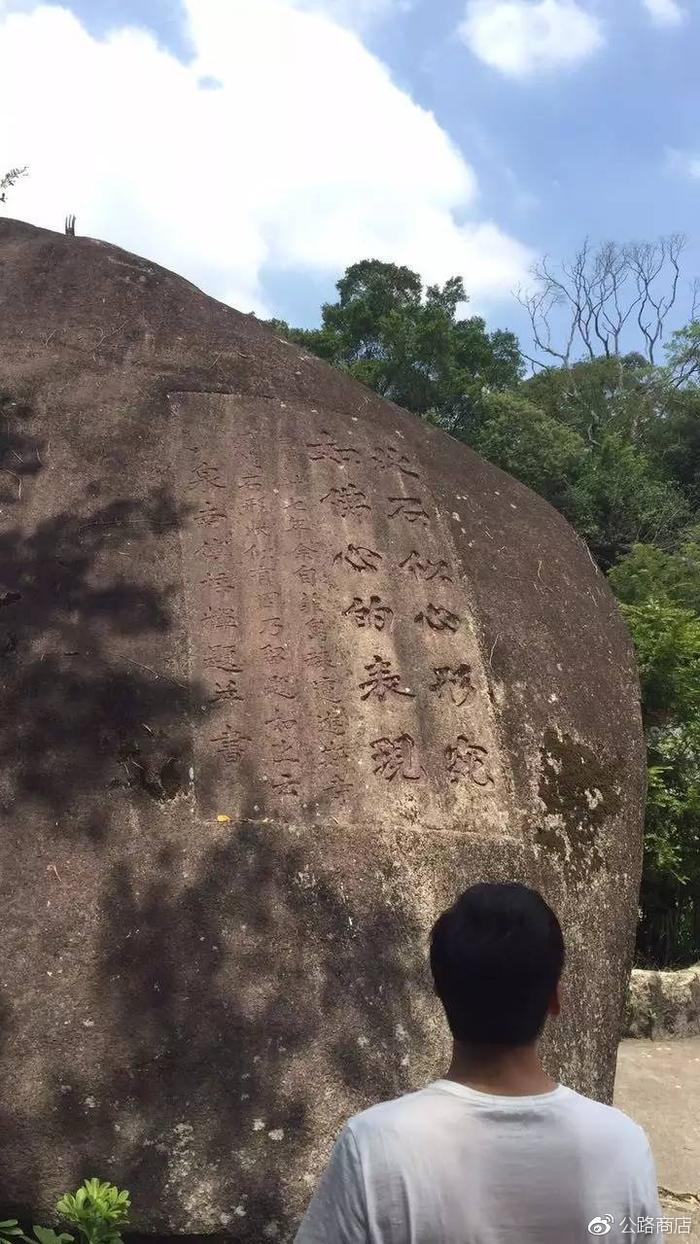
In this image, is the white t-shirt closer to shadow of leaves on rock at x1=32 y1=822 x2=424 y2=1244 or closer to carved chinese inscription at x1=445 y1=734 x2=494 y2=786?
shadow of leaves on rock at x1=32 y1=822 x2=424 y2=1244

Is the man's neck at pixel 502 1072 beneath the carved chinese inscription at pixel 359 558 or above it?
beneath

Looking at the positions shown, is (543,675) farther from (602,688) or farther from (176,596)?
(176,596)

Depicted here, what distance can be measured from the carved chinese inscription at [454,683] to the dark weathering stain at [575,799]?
364mm

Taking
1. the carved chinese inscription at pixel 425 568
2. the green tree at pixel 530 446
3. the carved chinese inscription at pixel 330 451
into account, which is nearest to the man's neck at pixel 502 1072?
the carved chinese inscription at pixel 425 568

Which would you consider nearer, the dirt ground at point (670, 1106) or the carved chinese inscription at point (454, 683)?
the carved chinese inscription at point (454, 683)

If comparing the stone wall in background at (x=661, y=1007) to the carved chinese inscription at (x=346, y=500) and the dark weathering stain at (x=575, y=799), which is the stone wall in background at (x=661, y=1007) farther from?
the carved chinese inscription at (x=346, y=500)

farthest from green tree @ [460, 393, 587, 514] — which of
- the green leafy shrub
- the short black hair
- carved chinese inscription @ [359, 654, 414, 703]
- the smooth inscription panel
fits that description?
the short black hair

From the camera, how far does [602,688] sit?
4.43 meters

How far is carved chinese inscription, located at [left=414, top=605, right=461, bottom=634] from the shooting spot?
4.09 meters

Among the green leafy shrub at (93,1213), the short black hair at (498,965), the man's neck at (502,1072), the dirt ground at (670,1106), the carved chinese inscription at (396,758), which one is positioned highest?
the carved chinese inscription at (396,758)

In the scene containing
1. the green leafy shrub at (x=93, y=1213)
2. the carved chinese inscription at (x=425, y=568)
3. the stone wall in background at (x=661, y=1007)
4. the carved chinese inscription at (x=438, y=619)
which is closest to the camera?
the green leafy shrub at (x=93, y=1213)

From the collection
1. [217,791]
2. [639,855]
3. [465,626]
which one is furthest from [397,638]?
[639,855]

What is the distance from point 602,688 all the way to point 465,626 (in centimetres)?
73

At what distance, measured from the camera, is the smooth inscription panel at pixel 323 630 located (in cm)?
357
